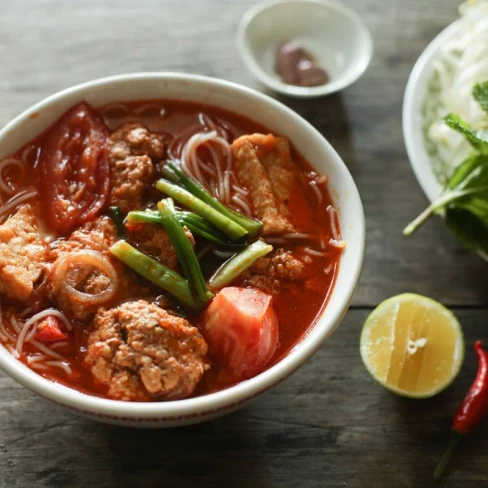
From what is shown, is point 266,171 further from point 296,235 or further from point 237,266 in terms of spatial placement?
point 237,266

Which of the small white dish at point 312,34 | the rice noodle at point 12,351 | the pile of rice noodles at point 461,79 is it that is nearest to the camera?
the rice noodle at point 12,351

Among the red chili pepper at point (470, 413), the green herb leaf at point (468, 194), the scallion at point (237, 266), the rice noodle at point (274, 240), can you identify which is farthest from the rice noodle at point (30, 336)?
the green herb leaf at point (468, 194)

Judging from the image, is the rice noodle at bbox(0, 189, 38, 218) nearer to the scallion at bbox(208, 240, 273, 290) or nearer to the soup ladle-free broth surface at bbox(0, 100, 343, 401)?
the soup ladle-free broth surface at bbox(0, 100, 343, 401)

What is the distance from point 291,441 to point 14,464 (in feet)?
3.61

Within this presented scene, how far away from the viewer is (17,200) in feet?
8.74

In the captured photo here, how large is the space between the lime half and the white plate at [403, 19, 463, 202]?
0.63m

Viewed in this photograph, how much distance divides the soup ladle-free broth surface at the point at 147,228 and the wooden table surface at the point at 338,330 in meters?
0.45

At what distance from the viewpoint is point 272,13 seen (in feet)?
12.9

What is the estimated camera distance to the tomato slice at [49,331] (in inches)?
91.9

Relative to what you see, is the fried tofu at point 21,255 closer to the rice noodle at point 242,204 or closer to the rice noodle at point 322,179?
the rice noodle at point 242,204

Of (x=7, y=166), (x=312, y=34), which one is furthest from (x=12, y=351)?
(x=312, y=34)

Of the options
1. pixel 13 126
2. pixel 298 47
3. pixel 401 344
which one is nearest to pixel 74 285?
pixel 13 126

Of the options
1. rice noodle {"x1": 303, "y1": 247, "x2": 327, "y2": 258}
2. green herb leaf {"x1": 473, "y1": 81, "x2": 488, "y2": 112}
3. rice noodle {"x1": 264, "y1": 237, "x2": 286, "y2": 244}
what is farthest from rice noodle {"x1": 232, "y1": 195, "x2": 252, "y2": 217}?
green herb leaf {"x1": 473, "y1": 81, "x2": 488, "y2": 112}

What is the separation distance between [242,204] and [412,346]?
3.14ft
